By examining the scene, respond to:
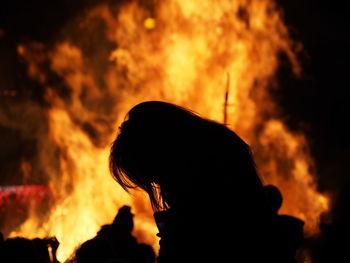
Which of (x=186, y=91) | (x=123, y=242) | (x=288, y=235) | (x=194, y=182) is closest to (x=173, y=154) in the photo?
(x=194, y=182)

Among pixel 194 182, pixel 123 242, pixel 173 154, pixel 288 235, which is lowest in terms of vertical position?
pixel 288 235

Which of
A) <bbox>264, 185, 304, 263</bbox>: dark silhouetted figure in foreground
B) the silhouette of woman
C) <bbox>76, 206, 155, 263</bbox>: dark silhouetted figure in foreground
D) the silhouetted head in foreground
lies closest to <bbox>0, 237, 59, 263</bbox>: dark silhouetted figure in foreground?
the silhouetted head in foreground

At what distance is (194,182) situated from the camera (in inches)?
50.9

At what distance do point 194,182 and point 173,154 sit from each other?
0.47 feet

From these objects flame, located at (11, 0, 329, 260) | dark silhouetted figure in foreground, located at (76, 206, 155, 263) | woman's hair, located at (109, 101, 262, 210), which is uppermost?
flame, located at (11, 0, 329, 260)

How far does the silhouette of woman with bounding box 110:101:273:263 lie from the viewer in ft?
3.99

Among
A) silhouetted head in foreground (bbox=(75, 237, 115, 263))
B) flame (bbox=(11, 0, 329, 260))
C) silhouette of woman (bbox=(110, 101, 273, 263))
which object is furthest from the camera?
flame (bbox=(11, 0, 329, 260))

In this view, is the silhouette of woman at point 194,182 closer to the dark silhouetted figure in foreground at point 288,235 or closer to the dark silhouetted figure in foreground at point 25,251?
the dark silhouetted figure in foreground at point 288,235

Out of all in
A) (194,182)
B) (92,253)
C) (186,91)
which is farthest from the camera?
(186,91)

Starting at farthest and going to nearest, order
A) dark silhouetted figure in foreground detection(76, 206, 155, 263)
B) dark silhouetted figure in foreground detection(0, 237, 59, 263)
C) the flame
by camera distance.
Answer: the flame, dark silhouetted figure in foreground detection(76, 206, 155, 263), dark silhouetted figure in foreground detection(0, 237, 59, 263)

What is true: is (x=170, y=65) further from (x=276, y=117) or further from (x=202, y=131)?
(x=202, y=131)

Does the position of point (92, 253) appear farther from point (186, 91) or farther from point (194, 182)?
point (186, 91)

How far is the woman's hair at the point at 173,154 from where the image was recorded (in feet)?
4.27

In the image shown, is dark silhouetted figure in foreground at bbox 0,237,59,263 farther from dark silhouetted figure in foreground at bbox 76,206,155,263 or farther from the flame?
the flame
